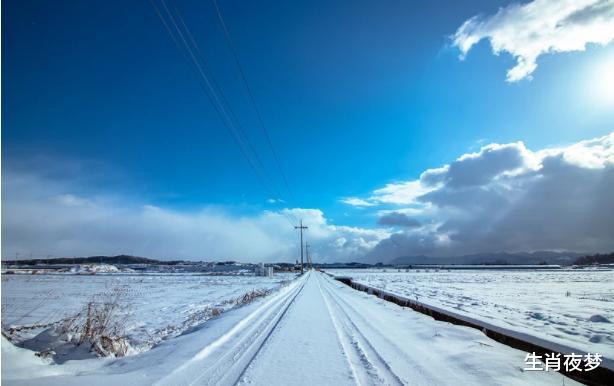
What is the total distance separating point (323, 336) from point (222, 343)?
2590 mm

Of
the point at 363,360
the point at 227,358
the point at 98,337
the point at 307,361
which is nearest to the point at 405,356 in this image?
the point at 363,360

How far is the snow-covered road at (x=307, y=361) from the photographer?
565 centimetres

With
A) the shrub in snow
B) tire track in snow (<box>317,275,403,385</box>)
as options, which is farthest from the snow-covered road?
the shrub in snow

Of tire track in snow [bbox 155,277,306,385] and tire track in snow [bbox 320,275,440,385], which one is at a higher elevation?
tire track in snow [bbox 155,277,306,385]

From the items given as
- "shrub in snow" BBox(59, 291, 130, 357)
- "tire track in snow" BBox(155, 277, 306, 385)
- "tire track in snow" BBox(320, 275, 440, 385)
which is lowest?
"tire track in snow" BBox(320, 275, 440, 385)

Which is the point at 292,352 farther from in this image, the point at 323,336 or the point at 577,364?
the point at 577,364

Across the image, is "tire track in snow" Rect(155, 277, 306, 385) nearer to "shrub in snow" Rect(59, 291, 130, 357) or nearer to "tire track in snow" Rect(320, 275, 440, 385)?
"shrub in snow" Rect(59, 291, 130, 357)

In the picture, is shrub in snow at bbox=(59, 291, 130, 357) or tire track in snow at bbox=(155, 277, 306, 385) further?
shrub in snow at bbox=(59, 291, 130, 357)

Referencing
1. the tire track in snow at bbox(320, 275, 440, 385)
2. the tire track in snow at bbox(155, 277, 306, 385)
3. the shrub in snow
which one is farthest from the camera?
the shrub in snow

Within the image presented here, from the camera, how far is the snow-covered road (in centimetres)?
565

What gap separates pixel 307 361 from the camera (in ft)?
22.7

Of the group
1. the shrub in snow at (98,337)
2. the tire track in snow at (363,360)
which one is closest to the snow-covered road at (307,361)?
the tire track in snow at (363,360)

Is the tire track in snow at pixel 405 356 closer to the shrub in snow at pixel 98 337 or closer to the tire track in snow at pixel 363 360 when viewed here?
the tire track in snow at pixel 363 360

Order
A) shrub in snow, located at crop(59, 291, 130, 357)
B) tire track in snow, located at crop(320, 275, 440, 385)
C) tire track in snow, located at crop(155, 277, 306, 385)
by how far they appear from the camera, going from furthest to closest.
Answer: shrub in snow, located at crop(59, 291, 130, 357) → tire track in snow, located at crop(320, 275, 440, 385) → tire track in snow, located at crop(155, 277, 306, 385)
